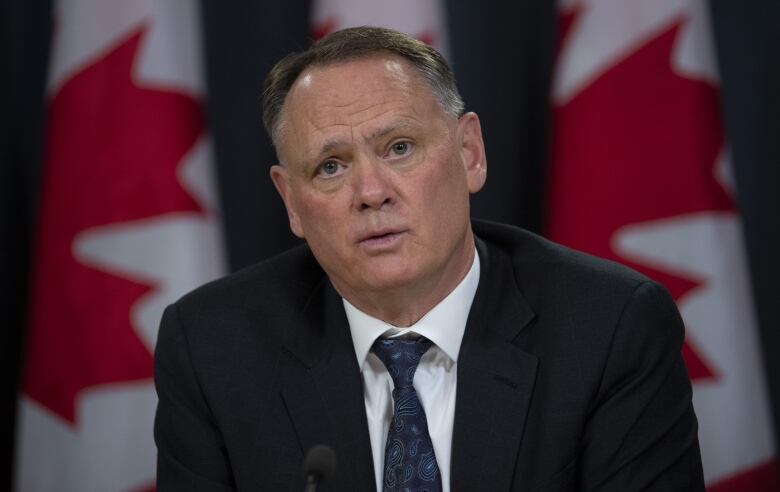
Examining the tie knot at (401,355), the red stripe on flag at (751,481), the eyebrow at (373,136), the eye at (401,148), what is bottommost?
the red stripe on flag at (751,481)

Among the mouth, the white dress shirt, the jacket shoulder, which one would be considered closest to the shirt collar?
the white dress shirt

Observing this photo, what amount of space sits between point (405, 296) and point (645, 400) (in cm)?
60

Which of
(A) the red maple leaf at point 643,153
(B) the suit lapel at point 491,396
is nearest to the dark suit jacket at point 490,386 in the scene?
(B) the suit lapel at point 491,396

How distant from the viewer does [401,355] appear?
2443mm

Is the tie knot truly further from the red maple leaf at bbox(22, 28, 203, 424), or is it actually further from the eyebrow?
the red maple leaf at bbox(22, 28, 203, 424)

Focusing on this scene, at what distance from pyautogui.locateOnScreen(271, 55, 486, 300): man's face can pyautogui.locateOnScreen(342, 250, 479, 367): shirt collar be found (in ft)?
0.22

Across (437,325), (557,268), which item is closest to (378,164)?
(437,325)

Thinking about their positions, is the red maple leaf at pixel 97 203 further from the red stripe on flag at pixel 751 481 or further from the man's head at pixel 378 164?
the red stripe on flag at pixel 751 481

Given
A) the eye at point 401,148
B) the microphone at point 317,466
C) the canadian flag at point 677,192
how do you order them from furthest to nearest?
the canadian flag at point 677,192, the eye at point 401,148, the microphone at point 317,466

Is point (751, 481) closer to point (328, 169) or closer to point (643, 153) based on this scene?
point (643, 153)

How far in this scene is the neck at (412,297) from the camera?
246 centimetres

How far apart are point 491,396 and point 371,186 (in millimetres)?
543

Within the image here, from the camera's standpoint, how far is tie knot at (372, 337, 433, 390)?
7.86 ft

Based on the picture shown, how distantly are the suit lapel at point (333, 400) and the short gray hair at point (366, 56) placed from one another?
50 cm
